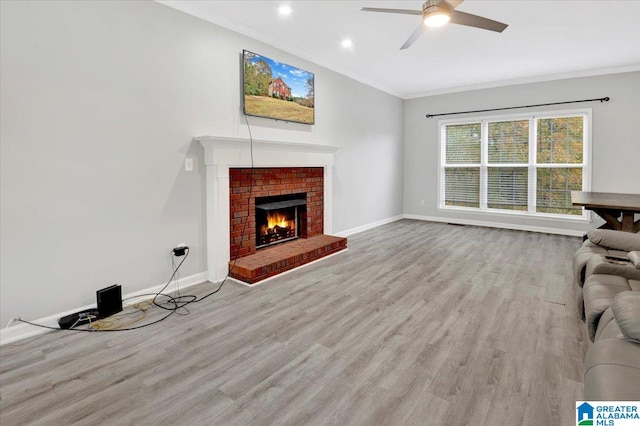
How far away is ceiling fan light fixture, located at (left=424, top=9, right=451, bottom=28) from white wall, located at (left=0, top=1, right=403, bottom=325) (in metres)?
2.07

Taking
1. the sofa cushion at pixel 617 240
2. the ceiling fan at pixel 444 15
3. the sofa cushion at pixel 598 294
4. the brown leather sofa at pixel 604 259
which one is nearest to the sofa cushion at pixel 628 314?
the sofa cushion at pixel 598 294

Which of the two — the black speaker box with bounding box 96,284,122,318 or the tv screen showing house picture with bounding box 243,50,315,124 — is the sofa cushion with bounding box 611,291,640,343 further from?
the tv screen showing house picture with bounding box 243,50,315,124

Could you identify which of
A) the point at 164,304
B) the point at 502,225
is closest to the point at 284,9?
the point at 164,304

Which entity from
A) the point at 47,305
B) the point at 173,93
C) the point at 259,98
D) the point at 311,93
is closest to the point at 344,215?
the point at 311,93

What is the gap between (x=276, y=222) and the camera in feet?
15.0

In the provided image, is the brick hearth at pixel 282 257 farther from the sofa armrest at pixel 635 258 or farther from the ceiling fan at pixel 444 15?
the sofa armrest at pixel 635 258

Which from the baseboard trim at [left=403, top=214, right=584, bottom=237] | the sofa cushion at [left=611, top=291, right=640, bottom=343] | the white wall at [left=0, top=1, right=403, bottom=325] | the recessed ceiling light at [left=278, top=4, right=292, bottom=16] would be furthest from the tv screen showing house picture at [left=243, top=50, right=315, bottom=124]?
the baseboard trim at [left=403, top=214, right=584, bottom=237]

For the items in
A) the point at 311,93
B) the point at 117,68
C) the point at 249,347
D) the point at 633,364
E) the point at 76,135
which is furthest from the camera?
the point at 311,93

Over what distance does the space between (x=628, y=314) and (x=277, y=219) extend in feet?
12.1

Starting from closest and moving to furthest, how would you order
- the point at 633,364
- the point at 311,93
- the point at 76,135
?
1. the point at 633,364
2. the point at 76,135
3. the point at 311,93

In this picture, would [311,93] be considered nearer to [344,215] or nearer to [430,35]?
[430,35]

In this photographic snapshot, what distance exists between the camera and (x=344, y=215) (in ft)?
18.9

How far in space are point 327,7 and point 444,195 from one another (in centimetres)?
495

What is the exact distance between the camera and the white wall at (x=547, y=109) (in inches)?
208
